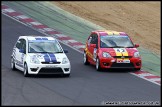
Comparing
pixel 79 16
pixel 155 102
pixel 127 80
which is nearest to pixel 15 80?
pixel 127 80

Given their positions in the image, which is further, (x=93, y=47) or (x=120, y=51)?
(x=93, y=47)

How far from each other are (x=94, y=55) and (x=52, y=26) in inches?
395

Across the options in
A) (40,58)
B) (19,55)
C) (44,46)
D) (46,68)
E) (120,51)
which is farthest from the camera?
(120,51)

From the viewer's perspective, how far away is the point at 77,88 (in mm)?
21125

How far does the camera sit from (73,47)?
31.0 meters

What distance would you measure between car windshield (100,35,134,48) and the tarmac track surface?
1203mm

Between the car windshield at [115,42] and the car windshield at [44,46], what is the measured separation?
8.40 feet

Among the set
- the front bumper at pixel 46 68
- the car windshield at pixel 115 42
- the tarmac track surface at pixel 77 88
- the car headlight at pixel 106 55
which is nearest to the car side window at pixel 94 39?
the car windshield at pixel 115 42

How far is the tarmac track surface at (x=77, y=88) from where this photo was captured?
18828 millimetres

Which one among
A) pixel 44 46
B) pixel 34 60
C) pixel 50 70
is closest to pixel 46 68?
pixel 50 70

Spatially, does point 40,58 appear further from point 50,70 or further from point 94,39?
point 94,39

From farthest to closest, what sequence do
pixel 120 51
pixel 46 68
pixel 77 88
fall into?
pixel 120 51 → pixel 46 68 → pixel 77 88

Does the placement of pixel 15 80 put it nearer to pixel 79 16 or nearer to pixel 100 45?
pixel 100 45

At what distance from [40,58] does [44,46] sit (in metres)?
1.18
